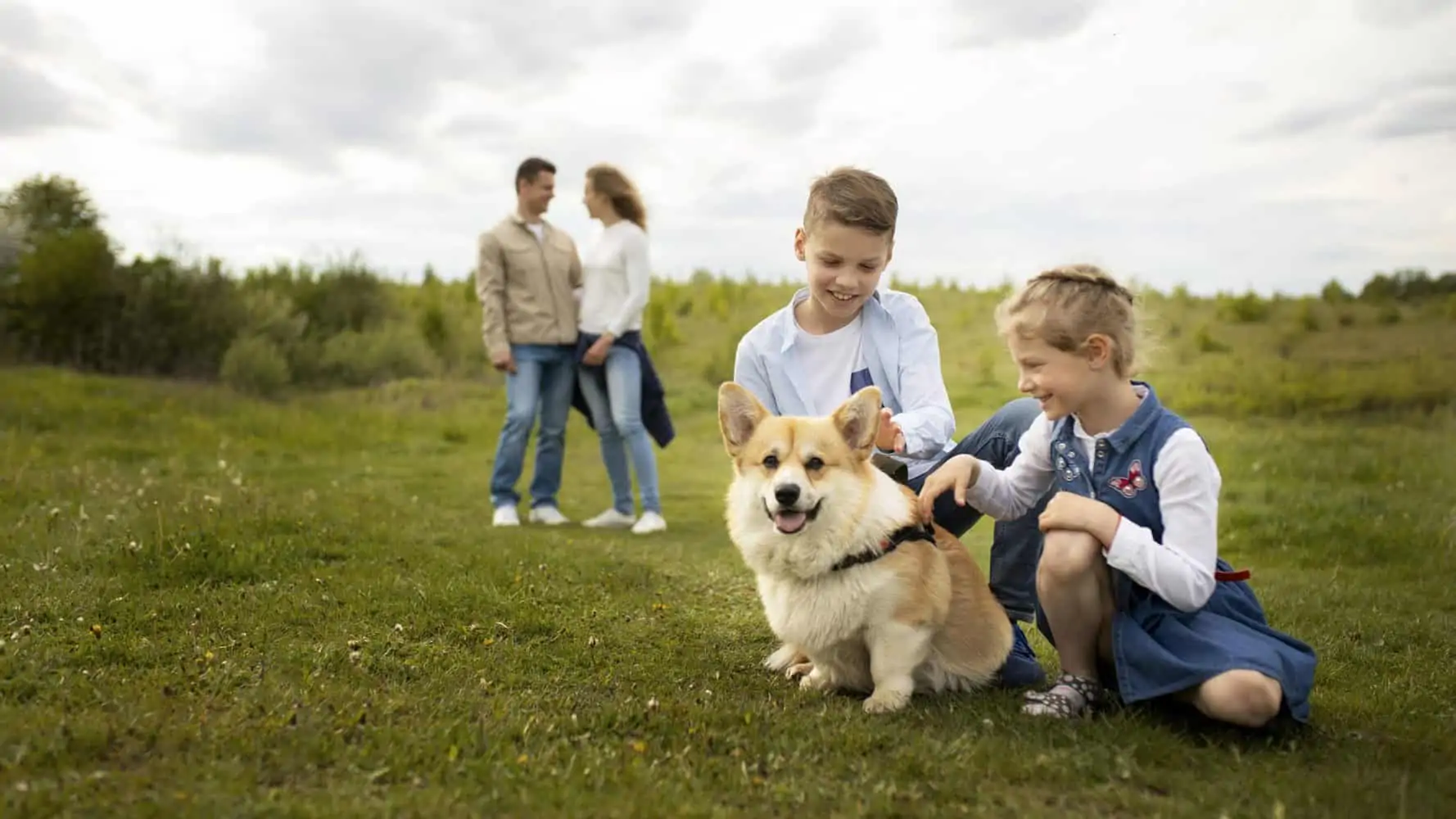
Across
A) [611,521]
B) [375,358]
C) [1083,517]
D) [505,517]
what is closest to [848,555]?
[1083,517]

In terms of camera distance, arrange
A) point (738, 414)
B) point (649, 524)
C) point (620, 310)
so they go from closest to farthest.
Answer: point (738, 414) → point (649, 524) → point (620, 310)

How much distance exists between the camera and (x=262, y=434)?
12688mm

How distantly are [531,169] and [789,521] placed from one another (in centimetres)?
591

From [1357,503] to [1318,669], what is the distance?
4.42 meters

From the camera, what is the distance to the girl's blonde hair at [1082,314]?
3.54m

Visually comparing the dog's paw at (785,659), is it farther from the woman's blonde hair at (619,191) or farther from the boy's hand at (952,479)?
the woman's blonde hair at (619,191)

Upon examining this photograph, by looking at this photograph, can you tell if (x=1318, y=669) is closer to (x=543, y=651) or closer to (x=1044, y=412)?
(x=1044, y=412)

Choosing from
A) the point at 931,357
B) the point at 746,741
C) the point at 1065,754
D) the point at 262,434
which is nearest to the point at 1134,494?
the point at 1065,754

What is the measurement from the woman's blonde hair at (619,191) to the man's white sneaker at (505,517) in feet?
8.00

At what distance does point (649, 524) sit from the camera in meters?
8.55

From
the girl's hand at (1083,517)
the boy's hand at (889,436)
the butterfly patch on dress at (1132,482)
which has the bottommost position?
the girl's hand at (1083,517)

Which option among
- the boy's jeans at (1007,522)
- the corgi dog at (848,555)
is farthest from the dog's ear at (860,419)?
→ the boy's jeans at (1007,522)

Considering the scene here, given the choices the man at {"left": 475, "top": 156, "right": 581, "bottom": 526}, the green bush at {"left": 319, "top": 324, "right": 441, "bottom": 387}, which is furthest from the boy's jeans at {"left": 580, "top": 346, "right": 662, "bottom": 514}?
the green bush at {"left": 319, "top": 324, "right": 441, "bottom": 387}

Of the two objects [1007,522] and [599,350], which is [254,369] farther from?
[1007,522]
